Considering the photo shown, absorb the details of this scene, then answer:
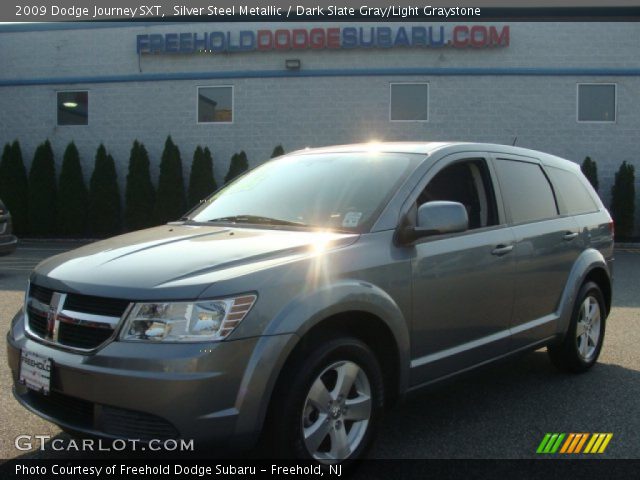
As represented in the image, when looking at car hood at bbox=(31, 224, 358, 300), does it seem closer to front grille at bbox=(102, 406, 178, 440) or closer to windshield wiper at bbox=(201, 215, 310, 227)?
windshield wiper at bbox=(201, 215, 310, 227)

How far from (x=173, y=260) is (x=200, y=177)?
1508 centimetres

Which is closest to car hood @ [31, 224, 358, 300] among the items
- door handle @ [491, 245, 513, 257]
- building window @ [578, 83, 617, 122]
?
door handle @ [491, 245, 513, 257]

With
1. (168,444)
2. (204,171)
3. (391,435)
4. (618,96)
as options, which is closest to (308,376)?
(168,444)

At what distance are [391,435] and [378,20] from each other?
1553 centimetres

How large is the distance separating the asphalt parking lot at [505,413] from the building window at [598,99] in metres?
12.9

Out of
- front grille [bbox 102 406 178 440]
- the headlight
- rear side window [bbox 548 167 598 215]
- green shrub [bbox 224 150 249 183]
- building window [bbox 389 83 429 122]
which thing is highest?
building window [bbox 389 83 429 122]

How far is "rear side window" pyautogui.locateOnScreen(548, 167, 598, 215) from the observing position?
5.29 metres

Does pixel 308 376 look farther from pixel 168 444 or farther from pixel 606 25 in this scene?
pixel 606 25

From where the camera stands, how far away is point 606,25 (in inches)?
683

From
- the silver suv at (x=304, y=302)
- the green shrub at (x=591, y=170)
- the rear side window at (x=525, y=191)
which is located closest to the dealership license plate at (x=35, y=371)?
the silver suv at (x=304, y=302)

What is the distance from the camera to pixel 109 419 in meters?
2.82

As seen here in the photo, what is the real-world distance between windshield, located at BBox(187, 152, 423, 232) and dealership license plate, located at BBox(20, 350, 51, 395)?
143 centimetres

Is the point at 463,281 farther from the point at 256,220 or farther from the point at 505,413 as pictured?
the point at 256,220

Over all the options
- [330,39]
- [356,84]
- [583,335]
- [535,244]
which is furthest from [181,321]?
[330,39]
